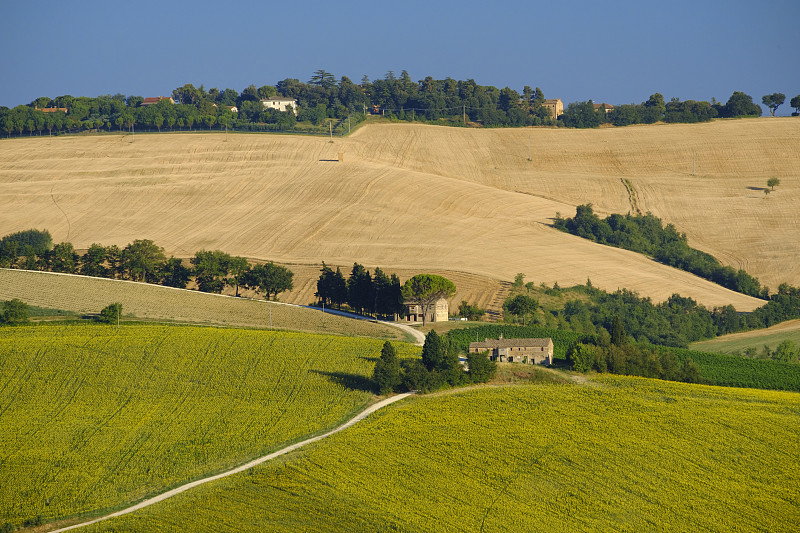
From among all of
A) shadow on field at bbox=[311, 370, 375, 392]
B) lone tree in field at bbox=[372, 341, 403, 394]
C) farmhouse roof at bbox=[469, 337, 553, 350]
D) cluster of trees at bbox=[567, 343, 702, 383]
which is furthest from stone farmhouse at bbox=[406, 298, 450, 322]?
lone tree in field at bbox=[372, 341, 403, 394]

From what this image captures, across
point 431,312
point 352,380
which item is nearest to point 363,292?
point 431,312

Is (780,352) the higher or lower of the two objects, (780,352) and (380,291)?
the lower

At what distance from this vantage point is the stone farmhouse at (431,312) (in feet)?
313

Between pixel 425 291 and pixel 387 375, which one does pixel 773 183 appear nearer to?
pixel 425 291

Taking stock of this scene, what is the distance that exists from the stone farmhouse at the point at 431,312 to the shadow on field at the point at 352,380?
23.3 metres

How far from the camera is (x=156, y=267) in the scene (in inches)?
4232

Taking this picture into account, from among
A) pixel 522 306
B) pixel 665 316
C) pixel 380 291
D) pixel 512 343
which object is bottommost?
pixel 512 343

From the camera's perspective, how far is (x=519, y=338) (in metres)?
84.7

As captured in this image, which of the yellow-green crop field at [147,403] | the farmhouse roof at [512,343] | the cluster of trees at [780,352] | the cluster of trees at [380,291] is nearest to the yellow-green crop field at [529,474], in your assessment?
the yellow-green crop field at [147,403]

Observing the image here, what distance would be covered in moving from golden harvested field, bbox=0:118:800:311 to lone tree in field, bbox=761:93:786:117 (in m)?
18.7

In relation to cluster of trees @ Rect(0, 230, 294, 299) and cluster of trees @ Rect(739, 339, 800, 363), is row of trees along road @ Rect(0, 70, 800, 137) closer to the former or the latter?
cluster of trees @ Rect(0, 230, 294, 299)

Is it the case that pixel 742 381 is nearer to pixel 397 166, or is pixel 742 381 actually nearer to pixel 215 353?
pixel 215 353

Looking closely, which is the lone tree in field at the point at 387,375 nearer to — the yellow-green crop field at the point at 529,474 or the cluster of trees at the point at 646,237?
the yellow-green crop field at the point at 529,474

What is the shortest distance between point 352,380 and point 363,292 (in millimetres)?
27365
